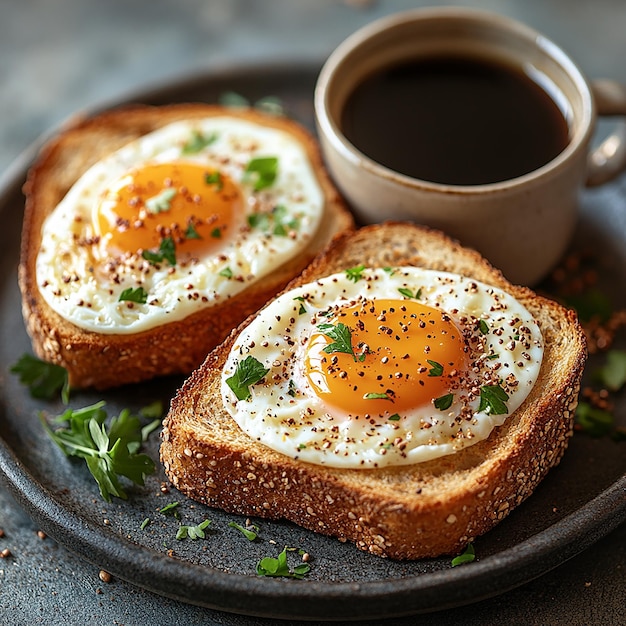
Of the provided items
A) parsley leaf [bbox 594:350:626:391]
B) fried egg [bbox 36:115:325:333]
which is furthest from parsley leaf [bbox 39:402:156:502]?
parsley leaf [bbox 594:350:626:391]

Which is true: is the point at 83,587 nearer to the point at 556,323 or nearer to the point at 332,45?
the point at 556,323

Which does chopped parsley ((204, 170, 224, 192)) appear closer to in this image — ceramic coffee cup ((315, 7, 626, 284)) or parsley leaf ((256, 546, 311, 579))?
ceramic coffee cup ((315, 7, 626, 284))

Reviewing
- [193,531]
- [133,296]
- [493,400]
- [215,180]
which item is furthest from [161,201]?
[493,400]

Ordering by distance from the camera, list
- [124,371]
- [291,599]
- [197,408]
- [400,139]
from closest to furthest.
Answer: [291,599] → [197,408] → [124,371] → [400,139]

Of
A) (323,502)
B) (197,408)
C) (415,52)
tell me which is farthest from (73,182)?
(323,502)

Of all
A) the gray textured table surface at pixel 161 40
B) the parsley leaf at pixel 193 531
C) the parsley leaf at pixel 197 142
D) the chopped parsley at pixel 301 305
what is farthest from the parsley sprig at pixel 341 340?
the gray textured table surface at pixel 161 40

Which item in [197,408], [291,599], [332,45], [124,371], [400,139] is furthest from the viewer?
[332,45]

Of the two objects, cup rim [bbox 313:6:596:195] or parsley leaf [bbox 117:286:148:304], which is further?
cup rim [bbox 313:6:596:195]
